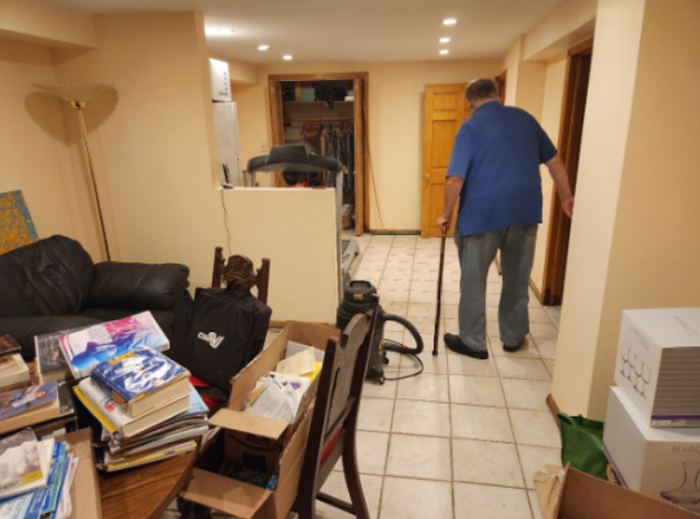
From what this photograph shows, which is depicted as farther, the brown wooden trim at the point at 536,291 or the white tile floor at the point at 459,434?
the brown wooden trim at the point at 536,291

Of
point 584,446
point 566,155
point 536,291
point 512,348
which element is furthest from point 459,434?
point 566,155

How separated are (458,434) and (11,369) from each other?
1907 millimetres

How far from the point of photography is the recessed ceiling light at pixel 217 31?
3641 millimetres

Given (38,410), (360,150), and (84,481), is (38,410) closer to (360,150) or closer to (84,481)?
(84,481)

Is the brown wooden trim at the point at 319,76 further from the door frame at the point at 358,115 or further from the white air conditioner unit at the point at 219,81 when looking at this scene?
the white air conditioner unit at the point at 219,81

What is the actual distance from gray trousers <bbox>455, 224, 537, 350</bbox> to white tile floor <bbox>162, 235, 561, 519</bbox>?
6.4 inches

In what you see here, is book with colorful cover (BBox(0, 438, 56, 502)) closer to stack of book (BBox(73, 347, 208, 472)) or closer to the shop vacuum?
stack of book (BBox(73, 347, 208, 472))

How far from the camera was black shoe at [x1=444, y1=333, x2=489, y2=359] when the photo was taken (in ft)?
10.1

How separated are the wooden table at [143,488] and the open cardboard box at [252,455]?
156 mm

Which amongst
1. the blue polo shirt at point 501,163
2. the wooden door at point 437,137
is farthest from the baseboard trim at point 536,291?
the wooden door at point 437,137

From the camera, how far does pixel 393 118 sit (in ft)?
19.9

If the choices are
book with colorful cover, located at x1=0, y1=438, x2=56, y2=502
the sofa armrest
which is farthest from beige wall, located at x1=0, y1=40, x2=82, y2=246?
book with colorful cover, located at x1=0, y1=438, x2=56, y2=502

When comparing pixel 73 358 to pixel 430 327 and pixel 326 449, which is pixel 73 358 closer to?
pixel 326 449

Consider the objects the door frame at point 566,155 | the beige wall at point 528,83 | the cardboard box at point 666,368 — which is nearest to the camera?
the cardboard box at point 666,368
